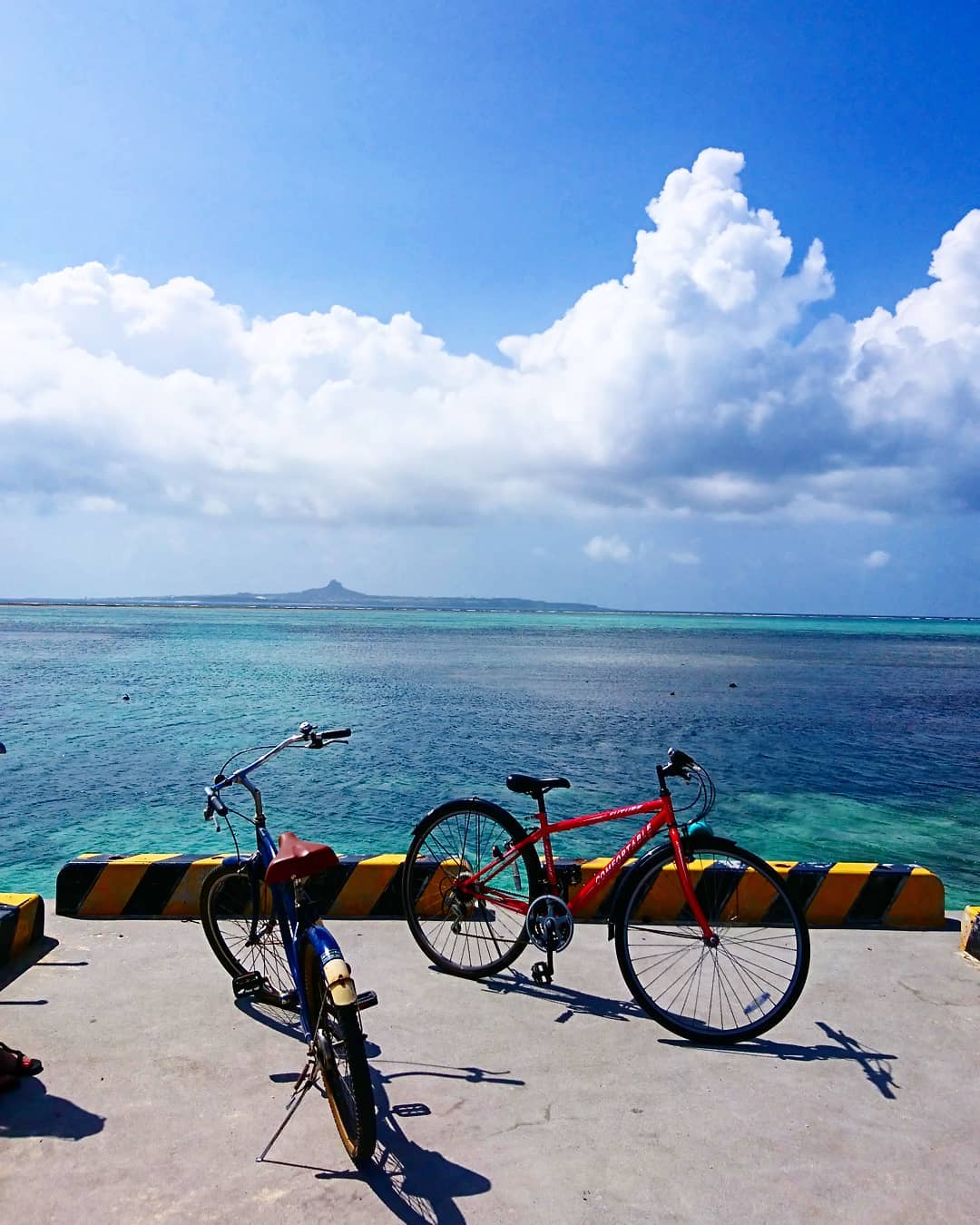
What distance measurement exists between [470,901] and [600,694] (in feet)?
117

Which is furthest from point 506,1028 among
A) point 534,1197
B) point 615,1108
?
point 534,1197

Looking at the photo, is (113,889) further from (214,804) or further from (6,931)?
(214,804)

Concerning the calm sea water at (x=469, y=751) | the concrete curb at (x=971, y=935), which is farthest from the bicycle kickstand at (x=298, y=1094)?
the calm sea water at (x=469, y=751)

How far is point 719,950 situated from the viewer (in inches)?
226

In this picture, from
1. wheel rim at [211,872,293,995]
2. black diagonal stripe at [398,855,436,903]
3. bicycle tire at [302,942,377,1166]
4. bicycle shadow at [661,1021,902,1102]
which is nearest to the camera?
bicycle tire at [302,942,377,1166]

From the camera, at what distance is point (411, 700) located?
3466 cm

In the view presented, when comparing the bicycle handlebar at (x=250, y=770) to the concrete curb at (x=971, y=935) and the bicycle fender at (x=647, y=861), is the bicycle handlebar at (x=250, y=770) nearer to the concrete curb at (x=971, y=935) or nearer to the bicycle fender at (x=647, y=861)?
the bicycle fender at (x=647, y=861)

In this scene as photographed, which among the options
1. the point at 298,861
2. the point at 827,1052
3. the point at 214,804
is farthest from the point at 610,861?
the point at 298,861

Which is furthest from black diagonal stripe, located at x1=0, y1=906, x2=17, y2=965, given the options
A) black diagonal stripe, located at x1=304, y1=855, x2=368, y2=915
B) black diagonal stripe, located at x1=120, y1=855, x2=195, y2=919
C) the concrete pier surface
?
black diagonal stripe, located at x1=304, y1=855, x2=368, y2=915

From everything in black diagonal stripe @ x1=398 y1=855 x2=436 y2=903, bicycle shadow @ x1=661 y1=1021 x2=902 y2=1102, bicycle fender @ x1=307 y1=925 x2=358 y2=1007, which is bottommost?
bicycle shadow @ x1=661 y1=1021 x2=902 y2=1102

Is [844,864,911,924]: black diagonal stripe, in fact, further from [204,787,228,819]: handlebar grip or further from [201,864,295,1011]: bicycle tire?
[204,787,228,819]: handlebar grip

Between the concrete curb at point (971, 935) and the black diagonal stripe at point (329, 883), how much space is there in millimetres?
3884

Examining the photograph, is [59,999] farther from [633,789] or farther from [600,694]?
[600,694]

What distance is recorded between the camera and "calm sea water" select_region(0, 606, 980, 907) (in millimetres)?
13961
